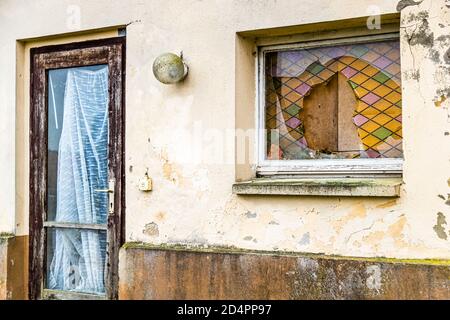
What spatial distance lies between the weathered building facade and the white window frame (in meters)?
0.01

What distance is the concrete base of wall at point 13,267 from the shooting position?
5480 mm

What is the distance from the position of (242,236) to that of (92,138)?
6.00ft

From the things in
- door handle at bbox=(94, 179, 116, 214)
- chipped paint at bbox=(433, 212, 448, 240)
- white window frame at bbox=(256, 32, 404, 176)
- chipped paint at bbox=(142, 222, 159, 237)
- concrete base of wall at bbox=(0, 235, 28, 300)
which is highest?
white window frame at bbox=(256, 32, 404, 176)

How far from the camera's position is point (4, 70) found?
5672 millimetres

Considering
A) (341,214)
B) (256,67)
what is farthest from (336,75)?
(341,214)

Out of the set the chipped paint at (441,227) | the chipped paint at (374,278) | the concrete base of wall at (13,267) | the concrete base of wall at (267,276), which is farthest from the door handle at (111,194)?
the chipped paint at (441,227)

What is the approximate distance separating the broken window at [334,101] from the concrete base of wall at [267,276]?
898 mm

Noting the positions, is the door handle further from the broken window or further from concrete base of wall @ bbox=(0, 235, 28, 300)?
the broken window

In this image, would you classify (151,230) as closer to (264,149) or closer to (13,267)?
(264,149)

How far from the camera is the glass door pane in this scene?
17.6 feet

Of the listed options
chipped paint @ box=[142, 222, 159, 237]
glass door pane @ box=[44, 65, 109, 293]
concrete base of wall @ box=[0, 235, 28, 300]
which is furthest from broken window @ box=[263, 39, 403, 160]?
concrete base of wall @ box=[0, 235, 28, 300]

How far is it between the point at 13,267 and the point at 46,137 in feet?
4.32

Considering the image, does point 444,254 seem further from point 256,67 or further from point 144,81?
point 144,81
